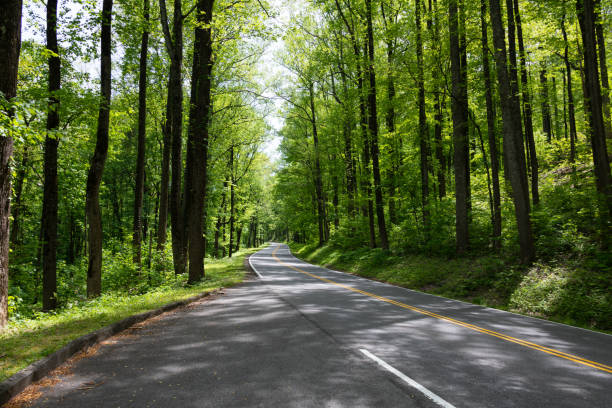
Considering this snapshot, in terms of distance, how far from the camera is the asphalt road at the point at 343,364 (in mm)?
3754

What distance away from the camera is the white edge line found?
A: 11.9 ft

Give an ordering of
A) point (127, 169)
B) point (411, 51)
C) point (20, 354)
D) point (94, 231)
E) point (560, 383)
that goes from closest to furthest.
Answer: point (560, 383)
point (20, 354)
point (94, 231)
point (411, 51)
point (127, 169)

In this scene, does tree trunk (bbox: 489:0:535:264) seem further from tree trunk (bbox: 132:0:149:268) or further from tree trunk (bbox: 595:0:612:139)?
tree trunk (bbox: 132:0:149:268)

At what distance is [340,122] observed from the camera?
27844 mm

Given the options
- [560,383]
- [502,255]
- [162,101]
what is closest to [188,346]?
[560,383]

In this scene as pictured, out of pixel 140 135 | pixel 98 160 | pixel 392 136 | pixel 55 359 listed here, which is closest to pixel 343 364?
pixel 55 359

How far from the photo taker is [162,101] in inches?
830

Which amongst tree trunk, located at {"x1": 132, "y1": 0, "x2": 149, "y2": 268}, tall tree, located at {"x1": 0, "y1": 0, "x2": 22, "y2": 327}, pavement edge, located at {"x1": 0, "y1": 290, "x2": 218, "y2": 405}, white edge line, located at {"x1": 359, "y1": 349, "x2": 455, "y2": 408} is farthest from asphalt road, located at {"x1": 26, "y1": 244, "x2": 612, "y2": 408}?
tree trunk, located at {"x1": 132, "y1": 0, "x2": 149, "y2": 268}

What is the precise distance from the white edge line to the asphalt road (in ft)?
0.04

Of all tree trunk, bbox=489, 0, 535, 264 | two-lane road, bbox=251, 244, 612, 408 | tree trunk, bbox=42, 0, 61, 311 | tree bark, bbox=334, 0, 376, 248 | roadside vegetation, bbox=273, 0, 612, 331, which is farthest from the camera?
tree bark, bbox=334, 0, 376, 248

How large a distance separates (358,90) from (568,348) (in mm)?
18102

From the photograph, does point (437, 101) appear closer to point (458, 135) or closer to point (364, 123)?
point (364, 123)

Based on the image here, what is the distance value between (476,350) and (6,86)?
374 inches

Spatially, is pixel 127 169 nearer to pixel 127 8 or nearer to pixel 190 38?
pixel 190 38
